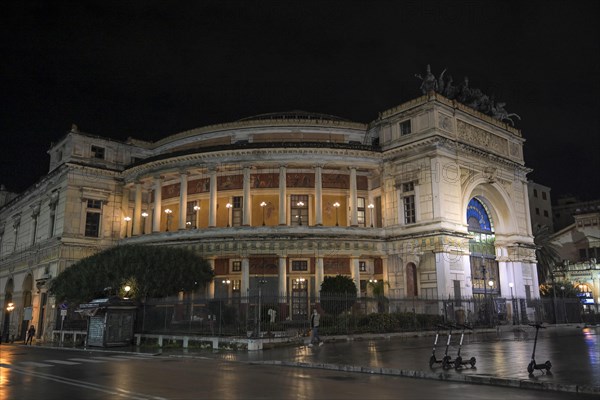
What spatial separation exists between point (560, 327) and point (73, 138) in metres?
42.9

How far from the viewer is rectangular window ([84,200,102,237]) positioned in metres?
46.5

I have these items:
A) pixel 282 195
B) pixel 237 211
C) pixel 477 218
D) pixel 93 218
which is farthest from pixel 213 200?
pixel 477 218

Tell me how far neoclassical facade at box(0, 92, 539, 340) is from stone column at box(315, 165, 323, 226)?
0.37 feet

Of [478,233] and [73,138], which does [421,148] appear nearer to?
[478,233]

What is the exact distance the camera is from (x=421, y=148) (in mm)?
39906

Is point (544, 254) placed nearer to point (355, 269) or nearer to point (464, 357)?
point (355, 269)

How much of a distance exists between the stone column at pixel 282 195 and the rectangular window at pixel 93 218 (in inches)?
682

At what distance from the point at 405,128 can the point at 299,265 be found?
13.7 metres

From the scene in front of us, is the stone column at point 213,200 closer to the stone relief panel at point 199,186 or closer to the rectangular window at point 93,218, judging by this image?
the stone relief panel at point 199,186

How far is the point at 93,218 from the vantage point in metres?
47.0

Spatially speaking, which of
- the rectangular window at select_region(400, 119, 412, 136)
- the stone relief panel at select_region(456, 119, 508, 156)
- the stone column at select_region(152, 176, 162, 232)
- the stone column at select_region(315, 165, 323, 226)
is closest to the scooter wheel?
the stone column at select_region(315, 165, 323, 226)

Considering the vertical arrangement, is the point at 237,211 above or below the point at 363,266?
above

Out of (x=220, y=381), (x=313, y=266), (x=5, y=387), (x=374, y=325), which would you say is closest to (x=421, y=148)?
(x=313, y=266)

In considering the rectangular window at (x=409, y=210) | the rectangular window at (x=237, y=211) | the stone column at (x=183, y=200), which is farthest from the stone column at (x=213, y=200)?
the rectangular window at (x=409, y=210)
